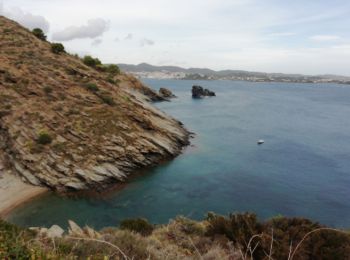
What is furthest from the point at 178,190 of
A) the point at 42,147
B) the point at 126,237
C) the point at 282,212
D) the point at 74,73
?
the point at 74,73

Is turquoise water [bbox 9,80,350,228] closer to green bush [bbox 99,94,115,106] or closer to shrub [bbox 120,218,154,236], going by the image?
shrub [bbox 120,218,154,236]

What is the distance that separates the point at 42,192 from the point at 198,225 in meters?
19.8

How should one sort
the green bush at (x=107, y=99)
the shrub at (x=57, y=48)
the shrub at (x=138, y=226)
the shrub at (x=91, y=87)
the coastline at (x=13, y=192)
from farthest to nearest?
1. the shrub at (x=57, y=48)
2. the shrub at (x=91, y=87)
3. the green bush at (x=107, y=99)
4. the coastline at (x=13, y=192)
5. the shrub at (x=138, y=226)

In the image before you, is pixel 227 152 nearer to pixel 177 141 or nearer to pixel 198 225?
pixel 177 141

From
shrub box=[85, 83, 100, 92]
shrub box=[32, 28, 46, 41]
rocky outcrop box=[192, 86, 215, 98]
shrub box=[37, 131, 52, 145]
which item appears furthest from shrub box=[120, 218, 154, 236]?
rocky outcrop box=[192, 86, 215, 98]

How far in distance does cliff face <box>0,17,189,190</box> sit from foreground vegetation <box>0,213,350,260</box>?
20.0 metres

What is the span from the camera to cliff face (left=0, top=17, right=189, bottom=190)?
1288 inches

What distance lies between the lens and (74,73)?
50.0 meters

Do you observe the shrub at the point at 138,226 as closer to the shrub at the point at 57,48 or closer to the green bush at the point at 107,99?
the green bush at the point at 107,99

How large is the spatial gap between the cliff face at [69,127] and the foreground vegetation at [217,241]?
20.0 meters

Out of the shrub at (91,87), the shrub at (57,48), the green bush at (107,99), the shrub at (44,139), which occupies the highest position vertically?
the shrub at (57,48)

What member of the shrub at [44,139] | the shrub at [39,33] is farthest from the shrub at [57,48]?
the shrub at [44,139]

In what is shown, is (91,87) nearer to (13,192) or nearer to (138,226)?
(13,192)

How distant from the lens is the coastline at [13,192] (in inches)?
1054
